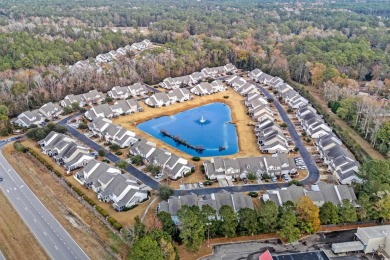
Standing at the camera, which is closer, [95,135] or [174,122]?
[95,135]

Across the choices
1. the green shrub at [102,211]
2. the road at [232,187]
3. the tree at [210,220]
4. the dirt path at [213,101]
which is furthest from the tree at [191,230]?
the dirt path at [213,101]

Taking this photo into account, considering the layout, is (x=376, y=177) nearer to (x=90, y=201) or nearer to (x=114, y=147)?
(x=90, y=201)

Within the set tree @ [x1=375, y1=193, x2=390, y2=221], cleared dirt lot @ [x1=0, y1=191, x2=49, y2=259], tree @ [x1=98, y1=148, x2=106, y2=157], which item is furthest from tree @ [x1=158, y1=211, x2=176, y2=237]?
tree @ [x1=375, y1=193, x2=390, y2=221]

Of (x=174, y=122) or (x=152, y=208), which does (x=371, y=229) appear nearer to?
(x=152, y=208)

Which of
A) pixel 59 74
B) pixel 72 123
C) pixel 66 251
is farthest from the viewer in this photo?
pixel 59 74

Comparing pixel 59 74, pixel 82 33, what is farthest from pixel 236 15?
pixel 59 74

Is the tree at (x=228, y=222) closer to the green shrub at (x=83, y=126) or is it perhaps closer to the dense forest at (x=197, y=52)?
the dense forest at (x=197, y=52)
